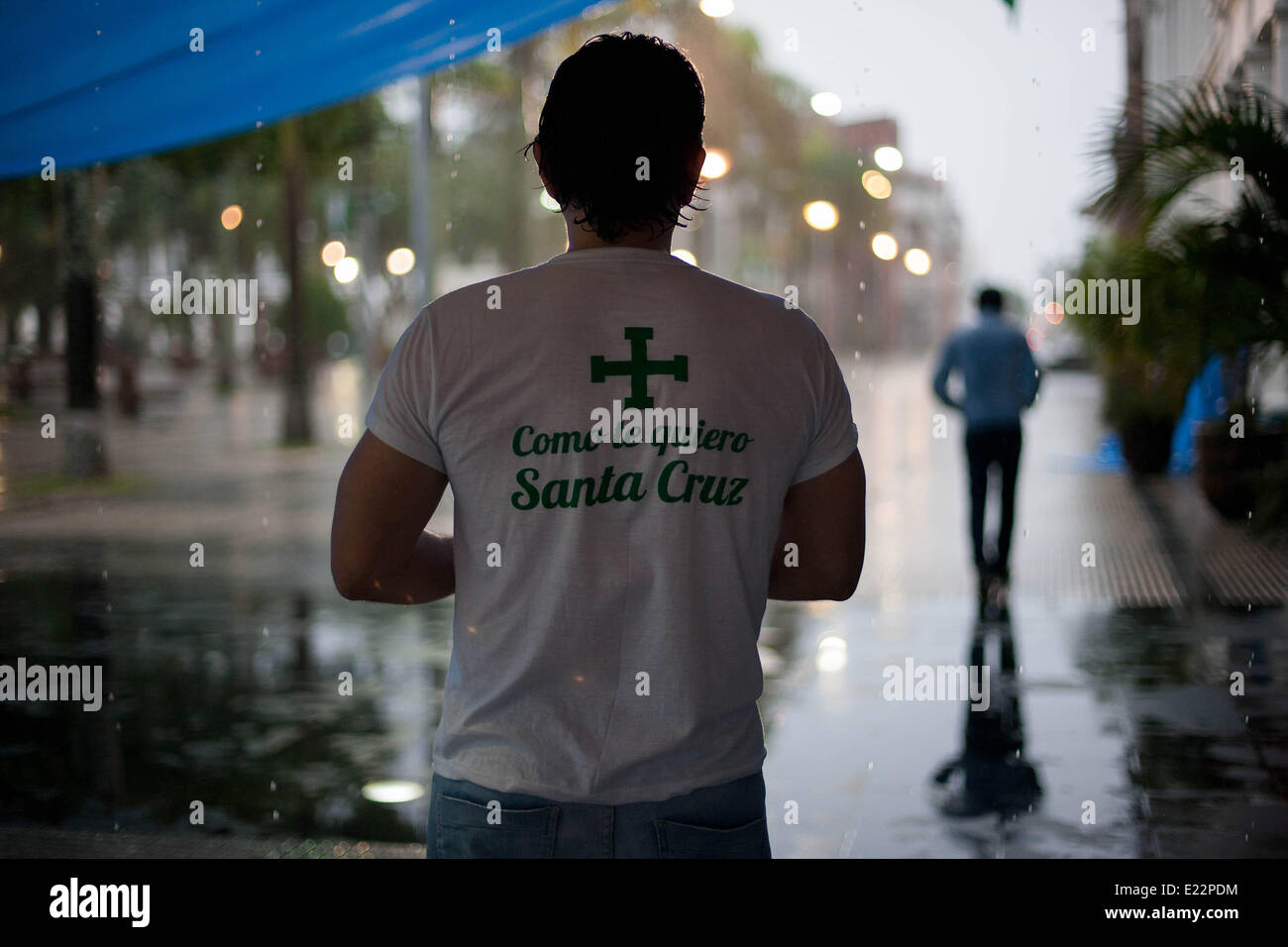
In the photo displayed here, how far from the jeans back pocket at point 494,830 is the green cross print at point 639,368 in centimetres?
51

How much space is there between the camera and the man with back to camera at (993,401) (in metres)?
9.09

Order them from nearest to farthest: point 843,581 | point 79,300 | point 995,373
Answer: point 843,581 → point 995,373 → point 79,300

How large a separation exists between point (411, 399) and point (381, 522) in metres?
0.17

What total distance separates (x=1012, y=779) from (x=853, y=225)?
249ft

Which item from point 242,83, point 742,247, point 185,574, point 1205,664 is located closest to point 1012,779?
point 1205,664

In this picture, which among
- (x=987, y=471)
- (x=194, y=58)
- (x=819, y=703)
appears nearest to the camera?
(x=194, y=58)

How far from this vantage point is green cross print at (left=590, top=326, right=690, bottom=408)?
1.69 meters

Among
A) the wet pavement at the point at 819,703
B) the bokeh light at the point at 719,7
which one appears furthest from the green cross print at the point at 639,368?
the bokeh light at the point at 719,7

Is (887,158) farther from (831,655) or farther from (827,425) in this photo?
(827,425)

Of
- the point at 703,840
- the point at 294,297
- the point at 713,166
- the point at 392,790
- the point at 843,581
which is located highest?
the point at 294,297

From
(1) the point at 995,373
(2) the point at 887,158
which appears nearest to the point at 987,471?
(1) the point at 995,373

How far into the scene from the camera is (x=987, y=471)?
368 inches

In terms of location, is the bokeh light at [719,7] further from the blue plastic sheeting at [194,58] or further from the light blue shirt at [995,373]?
the light blue shirt at [995,373]
